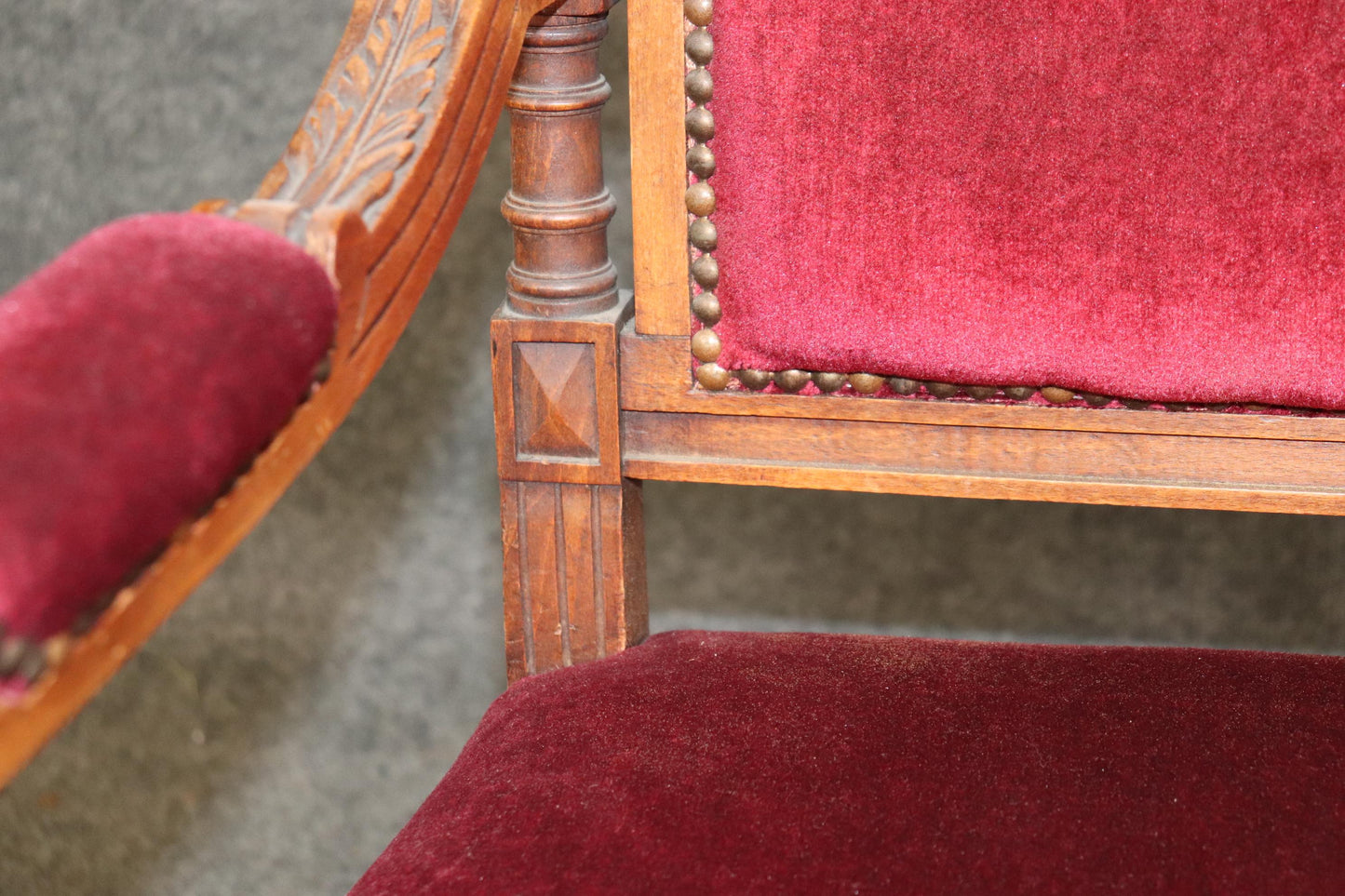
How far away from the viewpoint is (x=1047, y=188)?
64cm

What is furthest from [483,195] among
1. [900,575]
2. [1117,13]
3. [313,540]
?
[1117,13]

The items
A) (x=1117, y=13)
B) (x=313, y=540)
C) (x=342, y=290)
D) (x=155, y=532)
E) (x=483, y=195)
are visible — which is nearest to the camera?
(x=155, y=532)

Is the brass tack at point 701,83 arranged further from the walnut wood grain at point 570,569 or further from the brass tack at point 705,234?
the walnut wood grain at point 570,569

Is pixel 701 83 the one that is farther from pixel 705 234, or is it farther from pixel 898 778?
pixel 898 778

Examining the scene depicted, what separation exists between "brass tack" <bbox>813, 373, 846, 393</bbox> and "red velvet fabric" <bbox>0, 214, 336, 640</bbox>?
0.94ft

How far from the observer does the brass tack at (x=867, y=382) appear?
2.26 ft

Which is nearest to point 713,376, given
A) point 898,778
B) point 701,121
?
point 701,121


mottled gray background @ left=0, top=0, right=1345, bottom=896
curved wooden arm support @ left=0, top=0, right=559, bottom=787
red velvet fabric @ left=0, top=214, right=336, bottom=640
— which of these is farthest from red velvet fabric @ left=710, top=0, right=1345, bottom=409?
mottled gray background @ left=0, top=0, right=1345, bottom=896

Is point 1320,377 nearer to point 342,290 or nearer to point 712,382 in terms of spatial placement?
point 712,382

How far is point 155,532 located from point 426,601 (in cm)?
130

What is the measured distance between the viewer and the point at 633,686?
65 cm

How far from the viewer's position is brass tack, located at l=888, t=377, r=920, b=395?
0.69 metres

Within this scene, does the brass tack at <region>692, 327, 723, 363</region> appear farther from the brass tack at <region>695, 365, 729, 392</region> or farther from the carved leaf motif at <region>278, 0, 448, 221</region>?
the carved leaf motif at <region>278, 0, 448, 221</region>

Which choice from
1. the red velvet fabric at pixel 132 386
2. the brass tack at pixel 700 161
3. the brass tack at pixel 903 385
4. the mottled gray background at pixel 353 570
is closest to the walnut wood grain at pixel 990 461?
the brass tack at pixel 903 385
